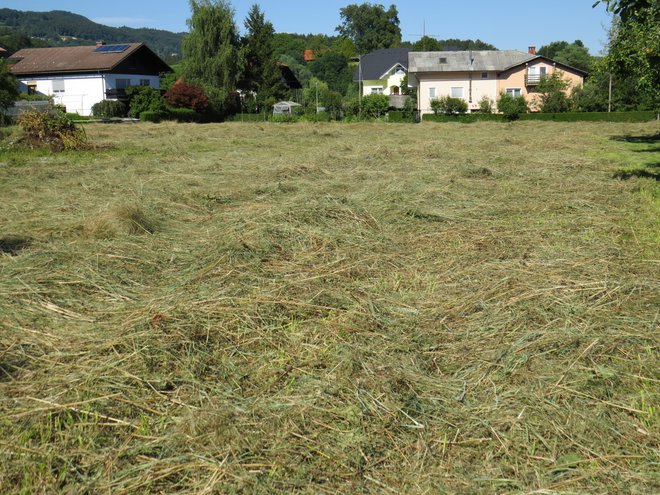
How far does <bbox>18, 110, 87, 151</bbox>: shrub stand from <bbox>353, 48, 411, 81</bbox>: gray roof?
56.2 m

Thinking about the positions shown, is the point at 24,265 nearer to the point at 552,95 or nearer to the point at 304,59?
the point at 552,95

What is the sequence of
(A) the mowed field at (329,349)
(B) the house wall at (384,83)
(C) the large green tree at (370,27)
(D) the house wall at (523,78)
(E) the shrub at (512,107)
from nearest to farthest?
(A) the mowed field at (329,349), (E) the shrub at (512,107), (D) the house wall at (523,78), (B) the house wall at (384,83), (C) the large green tree at (370,27)

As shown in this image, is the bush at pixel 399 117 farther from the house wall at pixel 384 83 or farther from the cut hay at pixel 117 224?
the cut hay at pixel 117 224

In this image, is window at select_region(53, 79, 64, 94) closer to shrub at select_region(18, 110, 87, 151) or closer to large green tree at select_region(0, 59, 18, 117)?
large green tree at select_region(0, 59, 18, 117)

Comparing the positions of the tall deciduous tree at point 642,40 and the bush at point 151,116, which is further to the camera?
the bush at point 151,116

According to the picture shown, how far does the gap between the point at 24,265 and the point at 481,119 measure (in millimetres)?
36033

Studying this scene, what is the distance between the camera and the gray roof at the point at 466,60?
50.8m

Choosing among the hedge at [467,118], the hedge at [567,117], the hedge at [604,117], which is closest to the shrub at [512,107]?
the hedge at [567,117]

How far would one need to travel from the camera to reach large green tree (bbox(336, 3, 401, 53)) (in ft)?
393

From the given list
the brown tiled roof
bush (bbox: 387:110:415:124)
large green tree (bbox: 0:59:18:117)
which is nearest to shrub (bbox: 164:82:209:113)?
the brown tiled roof

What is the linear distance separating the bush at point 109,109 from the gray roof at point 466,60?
74.3 feet

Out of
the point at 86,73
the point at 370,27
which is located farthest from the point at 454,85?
the point at 370,27

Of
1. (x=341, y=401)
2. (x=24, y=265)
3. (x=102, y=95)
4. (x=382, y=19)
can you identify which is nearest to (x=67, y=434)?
(x=341, y=401)

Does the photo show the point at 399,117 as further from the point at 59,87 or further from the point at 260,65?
the point at 59,87
